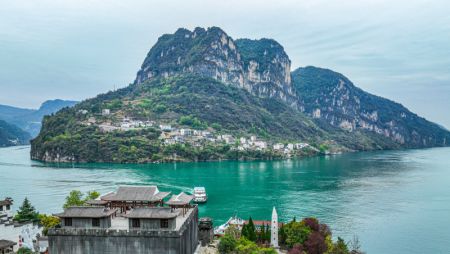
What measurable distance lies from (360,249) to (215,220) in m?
20.1

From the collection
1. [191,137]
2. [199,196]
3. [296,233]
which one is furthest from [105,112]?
[296,233]

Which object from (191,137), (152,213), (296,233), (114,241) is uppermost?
(191,137)

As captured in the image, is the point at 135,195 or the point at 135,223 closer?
the point at 135,223

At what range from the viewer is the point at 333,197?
7412 centimetres

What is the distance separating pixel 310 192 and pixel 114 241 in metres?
55.7

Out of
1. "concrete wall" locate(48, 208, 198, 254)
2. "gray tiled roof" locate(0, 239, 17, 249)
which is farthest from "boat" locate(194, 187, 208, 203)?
"concrete wall" locate(48, 208, 198, 254)

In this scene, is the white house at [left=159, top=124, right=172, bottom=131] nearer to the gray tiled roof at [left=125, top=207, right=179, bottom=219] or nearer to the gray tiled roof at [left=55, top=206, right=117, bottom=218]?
the gray tiled roof at [left=55, top=206, right=117, bottom=218]

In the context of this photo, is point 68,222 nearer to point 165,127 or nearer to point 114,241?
point 114,241

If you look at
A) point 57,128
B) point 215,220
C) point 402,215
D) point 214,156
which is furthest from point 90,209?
point 57,128

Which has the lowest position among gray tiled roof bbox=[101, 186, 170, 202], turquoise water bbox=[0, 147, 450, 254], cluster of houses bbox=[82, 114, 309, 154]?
turquoise water bbox=[0, 147, 450, 254]

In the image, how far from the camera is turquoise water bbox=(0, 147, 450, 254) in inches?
2111

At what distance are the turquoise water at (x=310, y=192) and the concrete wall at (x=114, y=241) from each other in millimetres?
26624

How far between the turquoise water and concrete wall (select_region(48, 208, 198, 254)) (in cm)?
2662

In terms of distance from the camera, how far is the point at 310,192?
79000 mm
